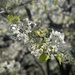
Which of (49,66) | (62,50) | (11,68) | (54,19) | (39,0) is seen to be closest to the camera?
(62,50)

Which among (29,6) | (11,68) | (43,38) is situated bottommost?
(11,68)

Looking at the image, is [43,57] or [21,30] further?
[21,30]

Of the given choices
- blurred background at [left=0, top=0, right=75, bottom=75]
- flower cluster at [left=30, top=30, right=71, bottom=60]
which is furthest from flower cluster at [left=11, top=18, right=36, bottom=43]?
blurred background at [left=0, top=0, right=75, bottom=75]

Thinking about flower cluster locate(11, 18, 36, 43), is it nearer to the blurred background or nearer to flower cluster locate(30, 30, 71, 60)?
flower cluster locate(30, 30, 71, 60)

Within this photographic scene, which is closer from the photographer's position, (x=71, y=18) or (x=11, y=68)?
(x=11, y=68)

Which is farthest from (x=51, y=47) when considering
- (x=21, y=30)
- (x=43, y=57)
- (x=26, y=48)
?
(x=26, y=48)

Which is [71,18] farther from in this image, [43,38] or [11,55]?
[43,38]

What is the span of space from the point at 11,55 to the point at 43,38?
7.06 m

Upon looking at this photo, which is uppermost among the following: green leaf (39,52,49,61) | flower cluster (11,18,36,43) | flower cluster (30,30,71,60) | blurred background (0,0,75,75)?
flower cluster (11,18,36,43)

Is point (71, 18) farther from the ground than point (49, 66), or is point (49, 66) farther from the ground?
point (71, 18)

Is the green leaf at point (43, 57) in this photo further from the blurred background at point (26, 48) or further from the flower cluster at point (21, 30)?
the blurred background at point (26, 48)

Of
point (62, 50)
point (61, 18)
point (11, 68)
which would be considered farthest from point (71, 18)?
point (62, 50)

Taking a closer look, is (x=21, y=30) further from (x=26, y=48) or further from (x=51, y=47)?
(x=26, y=48)

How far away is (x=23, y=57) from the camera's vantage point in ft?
→ 34.7
